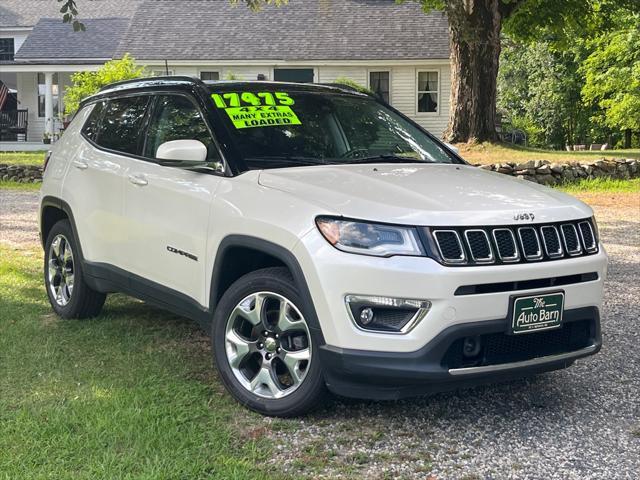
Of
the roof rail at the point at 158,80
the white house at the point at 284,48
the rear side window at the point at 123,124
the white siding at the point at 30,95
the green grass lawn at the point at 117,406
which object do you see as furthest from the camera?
the white siding at the point at 30,95

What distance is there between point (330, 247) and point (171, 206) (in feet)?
4.63

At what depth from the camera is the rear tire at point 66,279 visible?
5.68 metres

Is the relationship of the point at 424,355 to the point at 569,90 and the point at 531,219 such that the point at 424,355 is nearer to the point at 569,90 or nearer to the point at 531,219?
the point at 531,219

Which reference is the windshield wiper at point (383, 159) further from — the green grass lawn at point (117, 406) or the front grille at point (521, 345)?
the green grass lawn at point (117, 406)

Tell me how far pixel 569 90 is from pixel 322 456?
4234 centimetres

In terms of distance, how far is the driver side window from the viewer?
180 inches

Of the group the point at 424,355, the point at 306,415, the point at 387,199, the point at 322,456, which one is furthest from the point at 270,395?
the point at 387,199

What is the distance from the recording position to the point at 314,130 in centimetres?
475

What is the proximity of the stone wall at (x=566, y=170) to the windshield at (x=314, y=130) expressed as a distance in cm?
1043

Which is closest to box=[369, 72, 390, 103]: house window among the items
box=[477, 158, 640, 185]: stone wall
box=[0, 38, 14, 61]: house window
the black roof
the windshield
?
box=[477, 158, 640, 185]: stone wall

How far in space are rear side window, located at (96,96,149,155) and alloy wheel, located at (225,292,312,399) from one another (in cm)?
170

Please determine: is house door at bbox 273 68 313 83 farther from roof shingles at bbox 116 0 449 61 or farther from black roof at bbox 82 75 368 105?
black roof at bbox 82 75 368 105

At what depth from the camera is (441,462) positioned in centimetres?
350

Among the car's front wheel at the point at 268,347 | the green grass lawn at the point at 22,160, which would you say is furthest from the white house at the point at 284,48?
the car's front wheel at the point at 268,347
